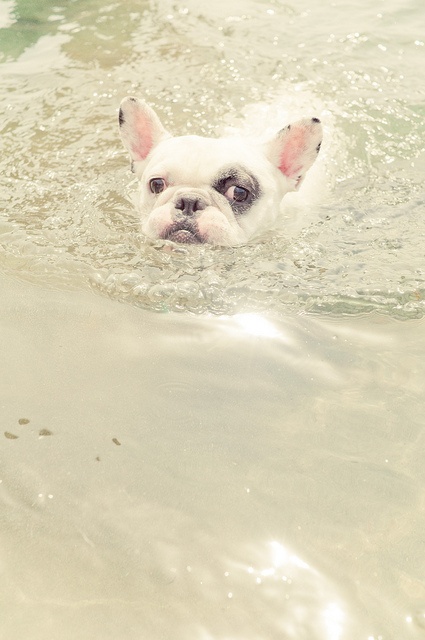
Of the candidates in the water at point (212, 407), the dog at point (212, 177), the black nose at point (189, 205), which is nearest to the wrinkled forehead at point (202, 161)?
the dog at point (212, 177)

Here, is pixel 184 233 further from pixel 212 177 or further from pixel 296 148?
pixel 296 148

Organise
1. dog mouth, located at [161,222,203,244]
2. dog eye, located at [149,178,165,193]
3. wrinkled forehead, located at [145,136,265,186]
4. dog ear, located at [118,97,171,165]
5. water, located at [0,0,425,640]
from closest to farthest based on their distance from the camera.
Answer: water, located at [0,0,425,640] < dog mouth, located at [161,222,203,244] < wrinkled forehead, located at [145,136,265,186] < dog eye, located at [149,178,165,193] < dog ear, located at [118,97,171,165]

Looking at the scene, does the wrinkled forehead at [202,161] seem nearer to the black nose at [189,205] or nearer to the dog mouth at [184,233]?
the black nose at [189,205]

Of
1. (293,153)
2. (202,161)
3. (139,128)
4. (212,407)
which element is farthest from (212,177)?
(212,407)

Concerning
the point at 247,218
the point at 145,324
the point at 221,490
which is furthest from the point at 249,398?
the point at 247,218

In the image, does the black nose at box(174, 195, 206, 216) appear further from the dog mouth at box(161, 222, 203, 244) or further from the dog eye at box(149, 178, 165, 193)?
the dog eye at box(149, 178, 165, 193)

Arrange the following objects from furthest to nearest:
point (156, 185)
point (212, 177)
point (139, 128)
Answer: point (139, 128) < point (156, 185) < point (212, 177)

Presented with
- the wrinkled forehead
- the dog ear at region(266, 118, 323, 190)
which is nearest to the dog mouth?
the wrinkled forehead
